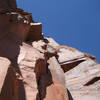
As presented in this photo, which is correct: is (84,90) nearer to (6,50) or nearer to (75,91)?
(75,91)

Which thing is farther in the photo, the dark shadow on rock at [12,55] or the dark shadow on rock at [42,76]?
the dark shadow on rock at [42,76]

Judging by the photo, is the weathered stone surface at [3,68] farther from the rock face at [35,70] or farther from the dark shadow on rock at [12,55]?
the dark shadow on rock at [12,55]

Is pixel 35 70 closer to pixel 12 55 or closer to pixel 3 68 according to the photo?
pixel 12 55

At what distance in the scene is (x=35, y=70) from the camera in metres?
9.47

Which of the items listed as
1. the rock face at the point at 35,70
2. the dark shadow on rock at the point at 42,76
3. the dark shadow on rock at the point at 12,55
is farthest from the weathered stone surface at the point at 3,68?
the dark shadow on rock at the point at 42,76

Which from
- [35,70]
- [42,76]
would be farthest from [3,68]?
[42,76]

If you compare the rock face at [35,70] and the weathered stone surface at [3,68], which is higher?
the weathered stone surface at [3,68]

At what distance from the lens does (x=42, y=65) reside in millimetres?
10312

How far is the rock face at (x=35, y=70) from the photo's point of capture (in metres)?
7.27

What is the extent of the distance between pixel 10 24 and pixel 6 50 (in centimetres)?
230

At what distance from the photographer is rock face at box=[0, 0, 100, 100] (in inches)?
286

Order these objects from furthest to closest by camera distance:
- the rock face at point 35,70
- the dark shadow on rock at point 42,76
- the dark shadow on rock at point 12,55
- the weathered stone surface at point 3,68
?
the dark shadow on rock at point 42,76 < the rock face at point 35,70 < the dark shadow on rock at point 12,55 < the weathered stone surface at point 3,68

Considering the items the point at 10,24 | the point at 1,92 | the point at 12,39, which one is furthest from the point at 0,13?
the point at 1,92

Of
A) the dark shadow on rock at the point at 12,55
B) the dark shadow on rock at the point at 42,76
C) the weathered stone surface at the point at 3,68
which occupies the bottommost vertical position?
the dark shadow on rock at the point at 42,76
